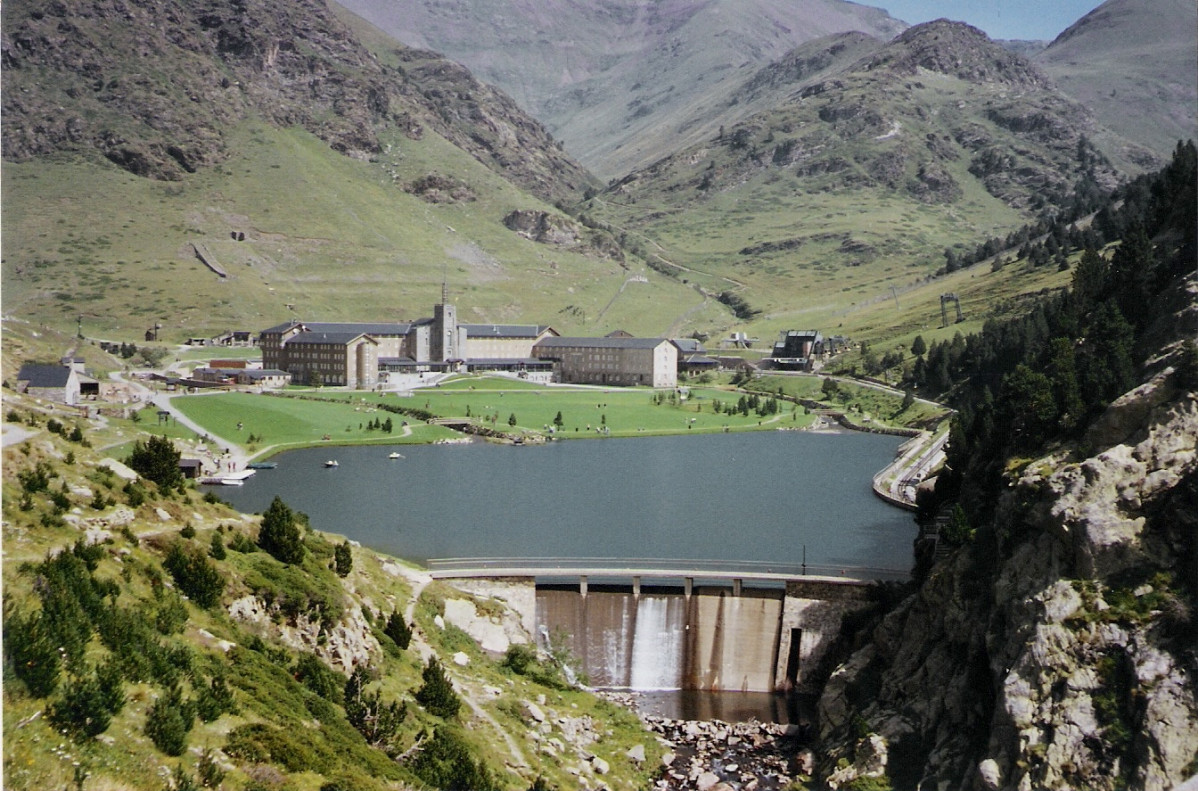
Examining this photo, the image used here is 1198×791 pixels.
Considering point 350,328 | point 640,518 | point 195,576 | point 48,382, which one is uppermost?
point 350,328

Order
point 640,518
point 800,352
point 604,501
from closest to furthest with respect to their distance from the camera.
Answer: point 640,518, point 604,501, point 800,352

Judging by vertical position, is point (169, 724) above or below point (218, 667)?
above

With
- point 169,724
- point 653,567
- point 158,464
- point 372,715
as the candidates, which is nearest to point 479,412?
point 653,567

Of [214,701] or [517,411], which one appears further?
[517,411]

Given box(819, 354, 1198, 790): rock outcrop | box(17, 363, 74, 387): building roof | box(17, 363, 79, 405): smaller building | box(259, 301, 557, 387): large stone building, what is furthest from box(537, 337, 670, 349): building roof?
box(819, 354, 1198, 790): rock outcrop

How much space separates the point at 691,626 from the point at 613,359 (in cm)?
12002

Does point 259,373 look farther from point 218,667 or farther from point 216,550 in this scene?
point 218,667

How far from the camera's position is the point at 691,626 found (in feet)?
150

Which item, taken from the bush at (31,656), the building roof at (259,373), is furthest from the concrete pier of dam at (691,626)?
the building roof at (259,373)

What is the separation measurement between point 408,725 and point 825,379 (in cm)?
12213

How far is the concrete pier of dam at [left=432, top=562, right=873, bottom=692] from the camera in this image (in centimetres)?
4519

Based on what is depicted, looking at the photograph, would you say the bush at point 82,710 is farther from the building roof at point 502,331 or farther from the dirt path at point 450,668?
the building roof at point 502,331

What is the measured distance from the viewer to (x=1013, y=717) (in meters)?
31.5

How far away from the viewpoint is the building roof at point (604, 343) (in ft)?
524
